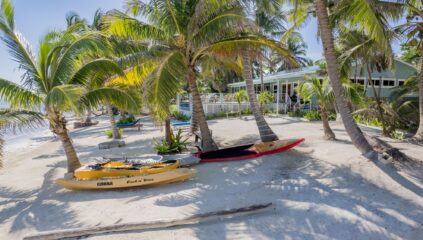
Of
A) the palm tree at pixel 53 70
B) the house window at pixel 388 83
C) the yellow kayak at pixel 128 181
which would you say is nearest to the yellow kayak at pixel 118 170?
the yellow kayak at pixel 128 181

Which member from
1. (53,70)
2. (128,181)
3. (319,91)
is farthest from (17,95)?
(319,91)

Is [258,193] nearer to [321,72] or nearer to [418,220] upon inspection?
[418,220]

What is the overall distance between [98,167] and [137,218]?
2859mm

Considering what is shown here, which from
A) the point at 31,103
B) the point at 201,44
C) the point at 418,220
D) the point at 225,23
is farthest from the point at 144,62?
the point at 418,220

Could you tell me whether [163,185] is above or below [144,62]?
below

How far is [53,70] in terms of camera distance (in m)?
7.50

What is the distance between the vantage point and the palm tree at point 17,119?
667 centimetres

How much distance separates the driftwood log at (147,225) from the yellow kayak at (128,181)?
91.5 inches

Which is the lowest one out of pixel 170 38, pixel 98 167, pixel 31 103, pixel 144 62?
pixel 98 167

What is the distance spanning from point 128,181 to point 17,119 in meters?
3.27

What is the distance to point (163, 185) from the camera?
692cm

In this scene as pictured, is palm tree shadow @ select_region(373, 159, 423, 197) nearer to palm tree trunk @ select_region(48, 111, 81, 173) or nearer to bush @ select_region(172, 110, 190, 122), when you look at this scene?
palm tree trunk @ select_region(48, 111, 81, 173)

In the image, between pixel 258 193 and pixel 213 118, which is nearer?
pixel 258 193

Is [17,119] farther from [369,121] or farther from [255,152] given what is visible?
[369,121]
